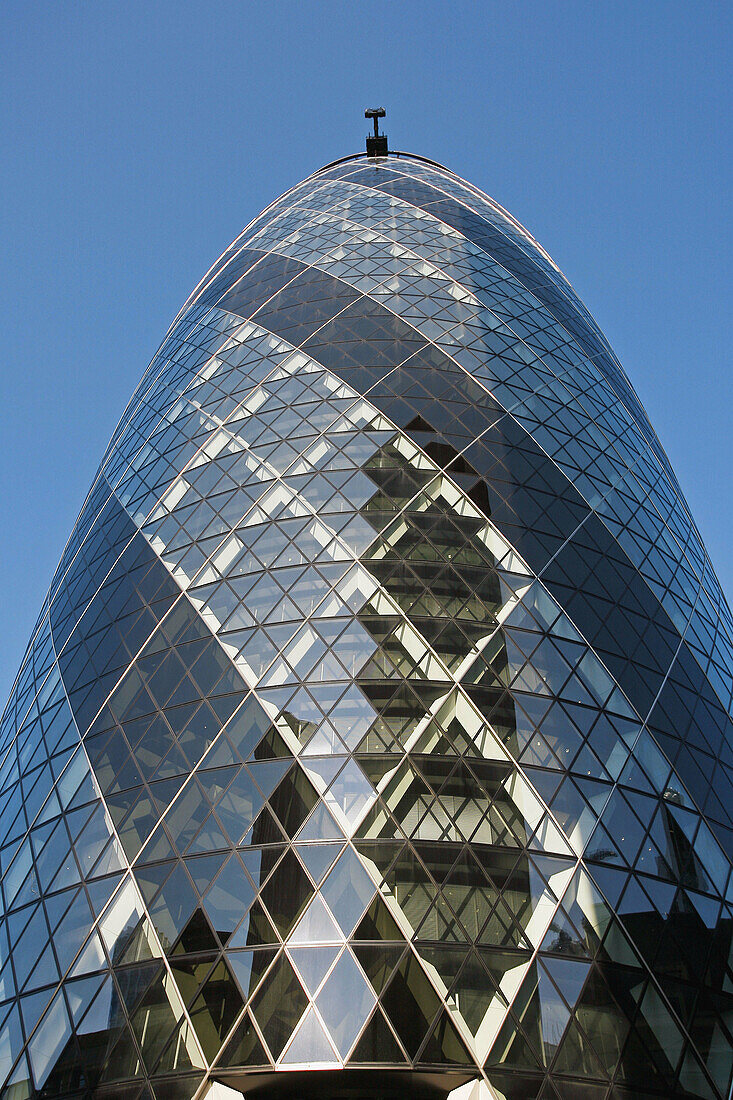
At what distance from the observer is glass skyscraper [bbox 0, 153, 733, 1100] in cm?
1582

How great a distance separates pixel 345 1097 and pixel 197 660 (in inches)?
391

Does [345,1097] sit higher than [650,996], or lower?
lower

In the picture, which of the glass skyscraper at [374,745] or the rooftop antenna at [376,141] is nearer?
the glass skyscraper at [374,745]

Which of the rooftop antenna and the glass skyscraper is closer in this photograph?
the glass skyscraper

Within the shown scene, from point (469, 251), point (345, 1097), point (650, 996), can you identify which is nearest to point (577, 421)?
point (469, 251)

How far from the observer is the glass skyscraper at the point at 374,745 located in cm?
1582

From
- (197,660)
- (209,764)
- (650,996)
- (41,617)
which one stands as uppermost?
(41,617)

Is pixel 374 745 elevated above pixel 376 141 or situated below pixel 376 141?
below

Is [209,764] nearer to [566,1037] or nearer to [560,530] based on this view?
[566,1037]

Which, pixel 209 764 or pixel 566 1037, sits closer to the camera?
pixel 566 1037

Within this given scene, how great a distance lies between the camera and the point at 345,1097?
15.3m

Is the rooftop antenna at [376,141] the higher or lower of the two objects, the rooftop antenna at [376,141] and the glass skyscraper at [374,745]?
the higher

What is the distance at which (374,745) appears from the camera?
18594 mm

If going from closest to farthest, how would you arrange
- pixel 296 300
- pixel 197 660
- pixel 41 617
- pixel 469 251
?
1. pixel 197 660
2. pixel 41 617
3. pixel 296 300
4. pixel 469 251
